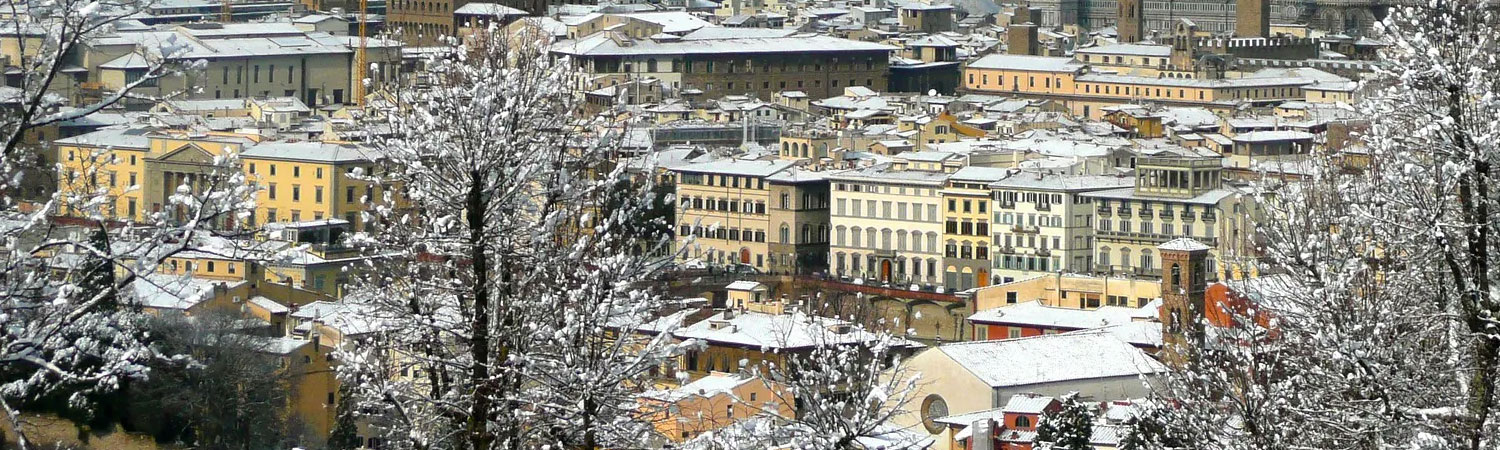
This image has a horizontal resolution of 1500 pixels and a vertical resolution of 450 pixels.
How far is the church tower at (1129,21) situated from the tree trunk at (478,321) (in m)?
63.5

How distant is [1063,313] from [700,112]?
18825 millimetres

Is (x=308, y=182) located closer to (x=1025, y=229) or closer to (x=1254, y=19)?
(x=1025, y=229)

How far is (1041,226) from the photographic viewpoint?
3950 cm

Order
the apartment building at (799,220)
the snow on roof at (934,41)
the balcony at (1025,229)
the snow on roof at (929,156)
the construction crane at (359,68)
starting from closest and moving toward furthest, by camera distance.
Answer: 1. the balcony at (1025,229)
2. the apartment building at (799,220)
3. the snow on roof at (929,156)
4. the construction crane at (359,68)
5. the snow on roof at (934,41)

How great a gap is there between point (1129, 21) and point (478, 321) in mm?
64679

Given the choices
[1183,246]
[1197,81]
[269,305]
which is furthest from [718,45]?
[1183,246]

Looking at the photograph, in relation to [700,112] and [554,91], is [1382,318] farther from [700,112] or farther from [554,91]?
[700,112]

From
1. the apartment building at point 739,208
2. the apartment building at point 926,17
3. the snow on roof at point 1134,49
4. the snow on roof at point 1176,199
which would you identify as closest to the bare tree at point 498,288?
the snow on roof at point 1176,199

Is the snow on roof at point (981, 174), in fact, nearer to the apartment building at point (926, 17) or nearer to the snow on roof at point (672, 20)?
the snow on roof at point (672, 20)

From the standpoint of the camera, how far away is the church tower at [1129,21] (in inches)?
2813

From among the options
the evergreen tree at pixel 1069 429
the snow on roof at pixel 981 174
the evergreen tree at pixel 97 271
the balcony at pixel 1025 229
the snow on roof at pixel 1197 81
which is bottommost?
the balcony at pixel 1025 229

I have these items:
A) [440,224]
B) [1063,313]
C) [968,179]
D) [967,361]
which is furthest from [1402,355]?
[968,179]

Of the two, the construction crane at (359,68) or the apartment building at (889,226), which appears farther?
the construction crane at (359,68)

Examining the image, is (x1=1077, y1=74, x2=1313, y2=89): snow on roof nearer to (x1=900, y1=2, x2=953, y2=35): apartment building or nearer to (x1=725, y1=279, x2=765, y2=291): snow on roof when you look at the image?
(x1=900, y1=2, x2=953, y2=35): apartment building
